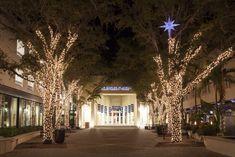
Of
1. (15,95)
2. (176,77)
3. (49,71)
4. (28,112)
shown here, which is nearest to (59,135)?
(49,71)

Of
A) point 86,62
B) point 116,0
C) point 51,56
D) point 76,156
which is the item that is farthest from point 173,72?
point 86,62

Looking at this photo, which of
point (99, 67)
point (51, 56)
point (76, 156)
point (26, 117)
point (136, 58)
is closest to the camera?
point (76, 156)

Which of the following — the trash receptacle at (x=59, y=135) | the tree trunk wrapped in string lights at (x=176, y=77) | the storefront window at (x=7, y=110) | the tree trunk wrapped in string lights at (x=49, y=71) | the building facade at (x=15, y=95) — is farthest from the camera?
the storefront window at (x=7, y=110)

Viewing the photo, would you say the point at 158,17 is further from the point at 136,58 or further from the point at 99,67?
the point at 99,67

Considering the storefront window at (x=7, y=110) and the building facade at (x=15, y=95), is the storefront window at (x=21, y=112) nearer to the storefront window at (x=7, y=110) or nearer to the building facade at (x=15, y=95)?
the building facade at (x=15, y=95)

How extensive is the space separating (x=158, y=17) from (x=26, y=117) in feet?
95.7

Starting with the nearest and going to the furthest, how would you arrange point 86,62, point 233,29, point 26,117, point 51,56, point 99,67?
point 233,29, point 51,56, point 86,62, point 26,117, point 99,67

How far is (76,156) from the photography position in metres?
17.6

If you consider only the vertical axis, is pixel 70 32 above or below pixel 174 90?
above

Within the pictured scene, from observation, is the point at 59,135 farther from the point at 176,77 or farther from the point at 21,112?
the point at 21,112

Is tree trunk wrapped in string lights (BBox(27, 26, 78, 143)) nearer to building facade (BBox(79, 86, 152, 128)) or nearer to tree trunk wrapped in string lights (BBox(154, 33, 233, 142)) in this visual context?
tree trunk wrapped in string lights (BBox(154, 33, 233, 142))

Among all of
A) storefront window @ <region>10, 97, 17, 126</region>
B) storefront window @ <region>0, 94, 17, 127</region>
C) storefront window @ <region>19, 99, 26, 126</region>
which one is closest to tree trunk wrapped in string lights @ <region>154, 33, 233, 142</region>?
storefront window @ <region>0, 94, 17, 127</region>

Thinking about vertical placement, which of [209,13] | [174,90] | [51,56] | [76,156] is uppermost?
[209,13]

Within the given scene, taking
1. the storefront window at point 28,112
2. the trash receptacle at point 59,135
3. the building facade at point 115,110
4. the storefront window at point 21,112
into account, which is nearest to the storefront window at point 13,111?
the storefront window at point 21,112
